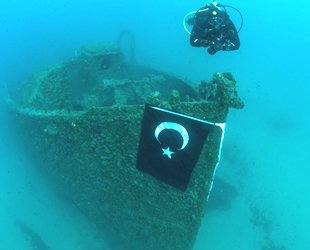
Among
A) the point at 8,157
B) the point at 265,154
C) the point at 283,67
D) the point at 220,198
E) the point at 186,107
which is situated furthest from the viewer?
the point at 283,67

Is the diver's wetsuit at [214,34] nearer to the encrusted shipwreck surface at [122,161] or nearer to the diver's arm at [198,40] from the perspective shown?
the diver's arm at [198,40]

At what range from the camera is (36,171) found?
893 centimetres

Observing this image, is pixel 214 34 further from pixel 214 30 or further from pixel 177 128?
pixel 177 128

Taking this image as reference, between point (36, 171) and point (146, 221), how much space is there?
6.23 m

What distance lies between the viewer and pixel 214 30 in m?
4.64

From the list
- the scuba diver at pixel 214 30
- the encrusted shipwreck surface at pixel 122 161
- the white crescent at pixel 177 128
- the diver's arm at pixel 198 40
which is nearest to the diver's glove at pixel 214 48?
the scuba diver at pixel 214 30

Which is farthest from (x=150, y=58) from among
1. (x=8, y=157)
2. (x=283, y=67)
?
(x=283, y=67)

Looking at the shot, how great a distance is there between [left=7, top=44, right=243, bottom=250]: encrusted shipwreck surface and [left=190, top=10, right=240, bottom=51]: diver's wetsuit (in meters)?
0.95

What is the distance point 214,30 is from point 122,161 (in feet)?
10.8

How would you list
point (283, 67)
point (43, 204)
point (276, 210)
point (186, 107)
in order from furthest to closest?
point (283, 67) → point (276, 210) → point (43, 204) → point (186, 107)

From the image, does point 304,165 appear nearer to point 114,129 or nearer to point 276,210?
point 276,210

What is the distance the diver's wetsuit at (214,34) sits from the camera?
15.3 feet

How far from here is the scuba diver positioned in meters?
4.54

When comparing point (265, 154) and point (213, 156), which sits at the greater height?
point (213, 156)
